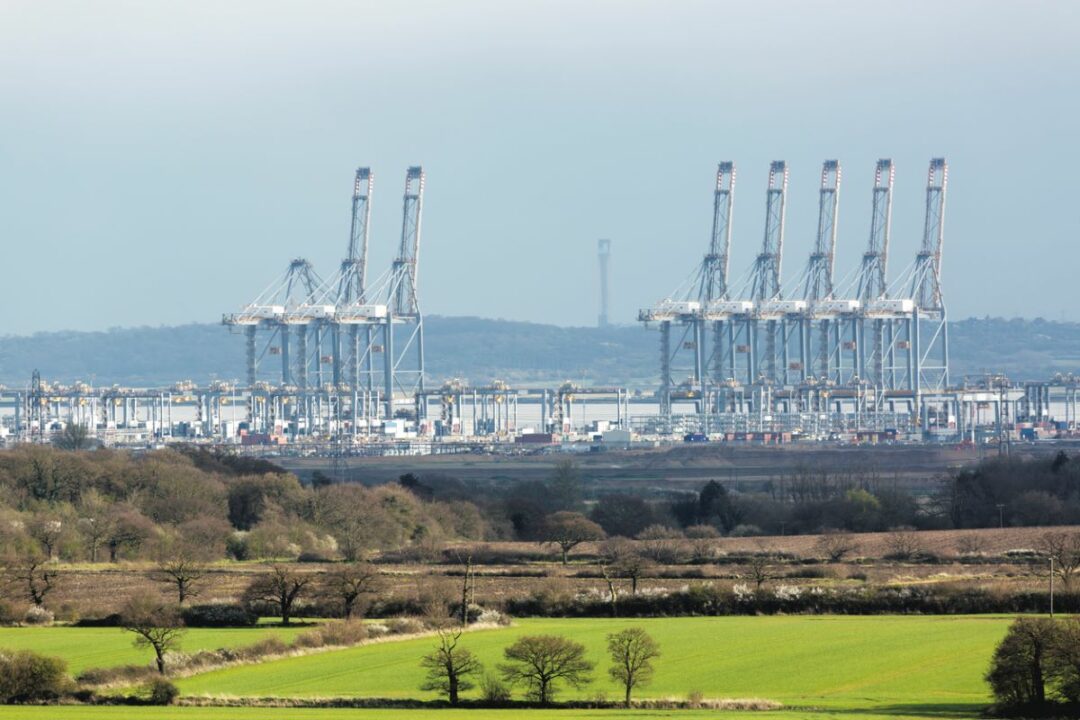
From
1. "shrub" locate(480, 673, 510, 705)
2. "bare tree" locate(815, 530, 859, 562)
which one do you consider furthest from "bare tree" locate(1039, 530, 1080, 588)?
"shrub" locate(480, 673, 510, 705)

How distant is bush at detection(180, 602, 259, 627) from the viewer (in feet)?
117

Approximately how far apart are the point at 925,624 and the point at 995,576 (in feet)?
24.0

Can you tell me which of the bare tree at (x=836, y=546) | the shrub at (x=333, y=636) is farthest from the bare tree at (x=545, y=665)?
the bare tree at (x=836, y=546)

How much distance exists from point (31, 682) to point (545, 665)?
6.92 metres

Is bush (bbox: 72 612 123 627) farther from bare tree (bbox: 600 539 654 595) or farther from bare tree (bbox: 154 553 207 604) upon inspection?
bare tree (bbox: 600 539 654 595)

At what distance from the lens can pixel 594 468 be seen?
96125 mm

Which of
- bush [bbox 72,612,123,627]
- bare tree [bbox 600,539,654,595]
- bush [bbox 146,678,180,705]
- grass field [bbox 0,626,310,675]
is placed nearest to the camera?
bush [bbox 146,678,180,705]

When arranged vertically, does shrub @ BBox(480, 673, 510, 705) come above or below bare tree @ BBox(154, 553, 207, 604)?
above

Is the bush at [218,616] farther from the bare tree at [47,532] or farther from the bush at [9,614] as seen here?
the bare tree at [47,532]

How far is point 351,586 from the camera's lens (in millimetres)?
36875

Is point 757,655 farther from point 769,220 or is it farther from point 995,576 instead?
point 769,220

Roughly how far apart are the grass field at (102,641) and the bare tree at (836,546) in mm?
16544

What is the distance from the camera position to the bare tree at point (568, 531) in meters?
50.7

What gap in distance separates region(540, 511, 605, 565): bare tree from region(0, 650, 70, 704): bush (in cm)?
2379
